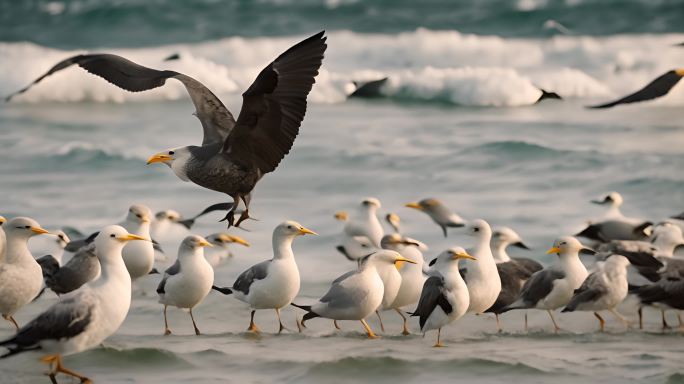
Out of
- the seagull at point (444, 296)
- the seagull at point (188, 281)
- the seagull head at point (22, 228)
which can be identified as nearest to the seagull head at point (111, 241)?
the seagull head at point (22, 228)

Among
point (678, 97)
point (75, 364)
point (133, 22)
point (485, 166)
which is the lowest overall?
point (75, 364)

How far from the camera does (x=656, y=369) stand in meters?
7.37

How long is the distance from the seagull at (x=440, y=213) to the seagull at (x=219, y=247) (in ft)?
7.08

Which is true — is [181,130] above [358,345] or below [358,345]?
above

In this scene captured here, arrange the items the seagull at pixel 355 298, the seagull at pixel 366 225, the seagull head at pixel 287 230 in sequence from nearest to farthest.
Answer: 1. the seagull at pixel 355 298
2. the seagull head at pixel 287 230
3. the seagull at pixel 366 225

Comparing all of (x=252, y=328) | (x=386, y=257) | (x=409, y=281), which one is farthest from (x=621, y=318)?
(x=252, y=328)

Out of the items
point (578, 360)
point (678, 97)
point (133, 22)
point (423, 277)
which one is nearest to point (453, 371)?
point (578, 360)

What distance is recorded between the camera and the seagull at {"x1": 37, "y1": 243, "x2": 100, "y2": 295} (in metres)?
9.04

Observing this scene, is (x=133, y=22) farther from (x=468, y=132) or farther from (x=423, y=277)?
(x=423, y=277)

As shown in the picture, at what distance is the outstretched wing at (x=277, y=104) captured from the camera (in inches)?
311

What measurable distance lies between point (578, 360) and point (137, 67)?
361 cm

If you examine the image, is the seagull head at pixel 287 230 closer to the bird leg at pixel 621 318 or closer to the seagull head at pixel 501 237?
the seagull head at pixel 501 237

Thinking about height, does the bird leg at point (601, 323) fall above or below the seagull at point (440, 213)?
below

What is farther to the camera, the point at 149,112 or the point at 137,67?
the point at 149,112
